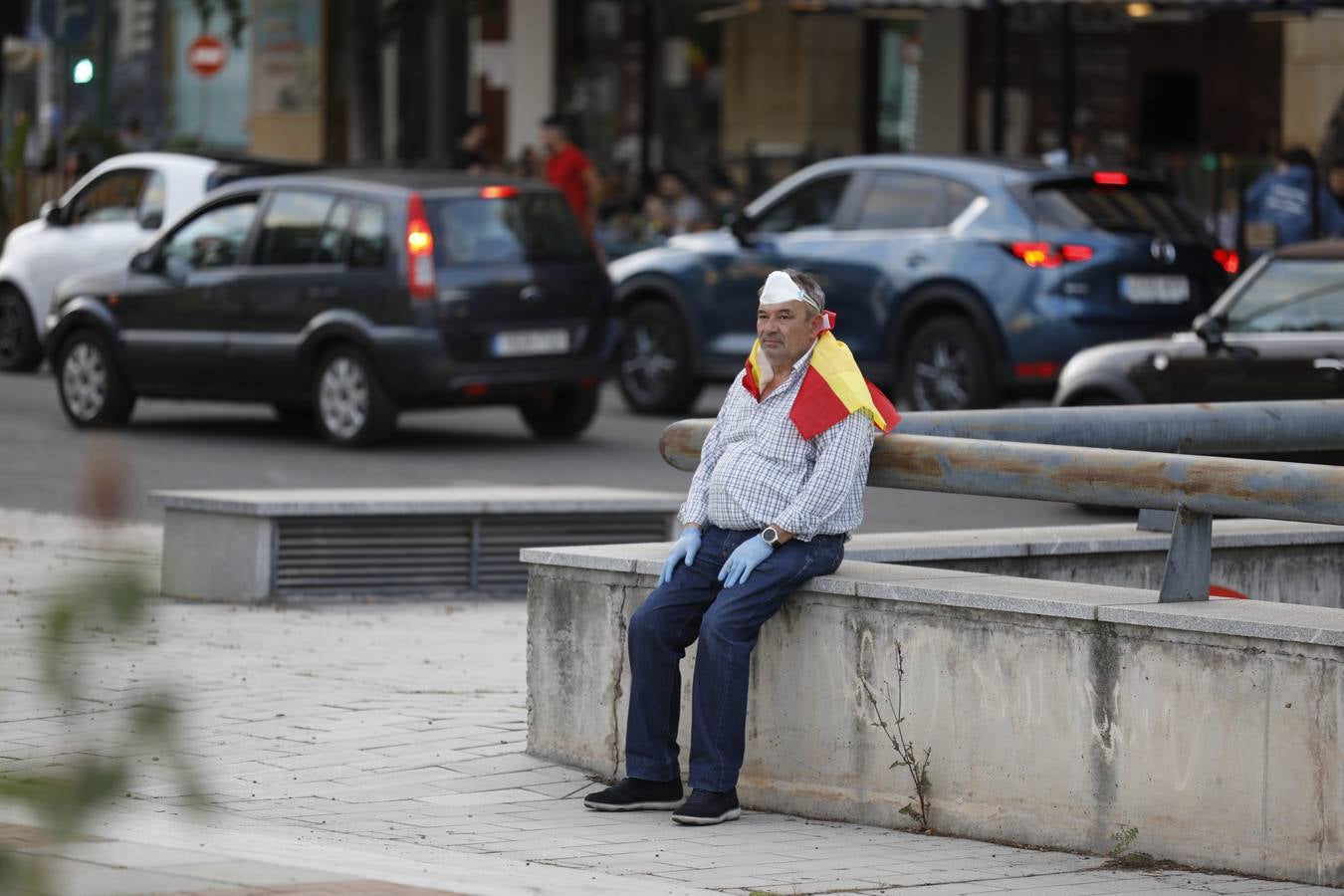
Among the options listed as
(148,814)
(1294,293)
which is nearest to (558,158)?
(1294,293)

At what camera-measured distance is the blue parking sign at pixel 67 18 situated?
20031 millimetres

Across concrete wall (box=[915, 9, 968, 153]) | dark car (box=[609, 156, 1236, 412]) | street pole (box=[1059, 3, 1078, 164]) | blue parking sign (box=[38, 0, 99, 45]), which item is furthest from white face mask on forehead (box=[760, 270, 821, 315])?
concrete wall (box=[915, 9, 968, 153])

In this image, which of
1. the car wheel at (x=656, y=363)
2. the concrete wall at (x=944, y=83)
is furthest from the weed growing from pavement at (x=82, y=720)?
the concrete wall at (x=944, y=83)

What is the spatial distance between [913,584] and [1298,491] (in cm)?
93

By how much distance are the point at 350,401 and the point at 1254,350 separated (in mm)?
5659

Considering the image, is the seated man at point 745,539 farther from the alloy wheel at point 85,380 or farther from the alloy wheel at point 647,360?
the alloy wheel at point 647,360

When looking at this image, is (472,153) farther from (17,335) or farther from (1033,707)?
(1033,707)

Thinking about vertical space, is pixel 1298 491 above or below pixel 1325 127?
below

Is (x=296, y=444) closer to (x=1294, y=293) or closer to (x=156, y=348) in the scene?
(x=156, y=348)

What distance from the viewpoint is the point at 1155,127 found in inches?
1085

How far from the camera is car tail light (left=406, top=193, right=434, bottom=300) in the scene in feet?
47.9

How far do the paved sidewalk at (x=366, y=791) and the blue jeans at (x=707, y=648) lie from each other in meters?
0.17

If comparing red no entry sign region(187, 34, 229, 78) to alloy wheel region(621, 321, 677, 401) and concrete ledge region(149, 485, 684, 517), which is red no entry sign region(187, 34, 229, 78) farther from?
concrete ledge region(149, 485, 684, 517)

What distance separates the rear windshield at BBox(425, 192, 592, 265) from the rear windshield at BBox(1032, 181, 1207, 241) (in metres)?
2.95
